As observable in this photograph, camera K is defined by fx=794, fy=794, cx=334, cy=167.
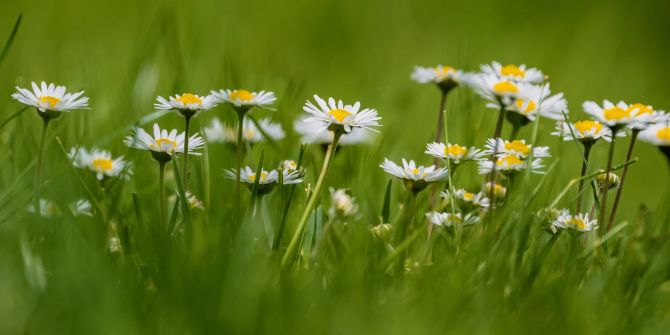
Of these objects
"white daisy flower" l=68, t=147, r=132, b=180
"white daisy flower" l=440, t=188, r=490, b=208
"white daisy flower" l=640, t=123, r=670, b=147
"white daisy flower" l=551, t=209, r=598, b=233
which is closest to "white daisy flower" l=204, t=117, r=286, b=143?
"white daisy flower" l=68, t=147, r=132, b=180

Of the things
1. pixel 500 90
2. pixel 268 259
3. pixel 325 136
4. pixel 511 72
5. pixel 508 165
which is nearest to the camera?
pixel 268 259

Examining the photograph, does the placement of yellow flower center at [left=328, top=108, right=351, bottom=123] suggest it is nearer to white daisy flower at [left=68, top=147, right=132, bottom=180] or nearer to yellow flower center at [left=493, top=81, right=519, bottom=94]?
yellow flower center at [left=493, top=81, right=519, bottom=94]

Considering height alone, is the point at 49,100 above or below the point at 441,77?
below

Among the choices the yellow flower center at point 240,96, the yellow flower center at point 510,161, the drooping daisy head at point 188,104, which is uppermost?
the yellow flower center at point 240,96

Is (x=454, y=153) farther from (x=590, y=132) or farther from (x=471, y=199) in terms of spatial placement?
(x=590, y=132)

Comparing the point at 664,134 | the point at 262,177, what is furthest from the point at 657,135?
the point at 262,177

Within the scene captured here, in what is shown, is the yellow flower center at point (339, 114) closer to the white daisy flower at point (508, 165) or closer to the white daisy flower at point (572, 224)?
the white daisy flower at point (508, 165)

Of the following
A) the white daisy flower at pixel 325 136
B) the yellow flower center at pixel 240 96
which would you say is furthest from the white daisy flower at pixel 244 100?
the white daisy flower at pixel 325 136
